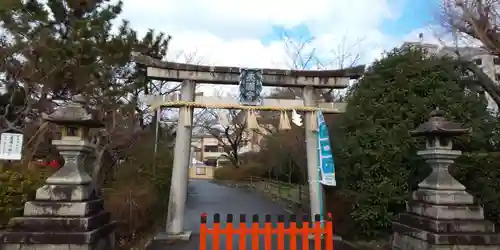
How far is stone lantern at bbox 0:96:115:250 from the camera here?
648 centimetres

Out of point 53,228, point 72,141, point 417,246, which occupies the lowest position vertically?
point 417,246

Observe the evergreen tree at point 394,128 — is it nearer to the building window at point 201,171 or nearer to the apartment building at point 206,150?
the building window at point 201,171

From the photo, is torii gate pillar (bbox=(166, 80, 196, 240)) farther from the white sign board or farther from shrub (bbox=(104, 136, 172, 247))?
the white sign board

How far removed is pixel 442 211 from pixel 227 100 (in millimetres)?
6106

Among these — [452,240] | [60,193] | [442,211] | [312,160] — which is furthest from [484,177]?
[60,193]

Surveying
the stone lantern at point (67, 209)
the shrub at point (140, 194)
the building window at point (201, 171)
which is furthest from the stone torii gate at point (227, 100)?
the building window at point (201, 171)

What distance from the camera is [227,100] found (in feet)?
34.7

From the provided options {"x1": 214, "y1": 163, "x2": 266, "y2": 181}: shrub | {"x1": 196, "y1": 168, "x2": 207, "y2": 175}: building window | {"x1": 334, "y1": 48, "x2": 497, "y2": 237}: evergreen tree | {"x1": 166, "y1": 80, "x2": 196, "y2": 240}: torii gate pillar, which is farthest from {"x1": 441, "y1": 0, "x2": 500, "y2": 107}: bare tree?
{"x1": 196, "y1": 168, "x2": 207, "y2": 175}: building window

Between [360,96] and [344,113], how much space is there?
708mm

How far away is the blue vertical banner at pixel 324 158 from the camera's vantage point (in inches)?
398

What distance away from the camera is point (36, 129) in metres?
13.6

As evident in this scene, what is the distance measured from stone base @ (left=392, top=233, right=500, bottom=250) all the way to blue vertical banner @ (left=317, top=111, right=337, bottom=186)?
238 cm

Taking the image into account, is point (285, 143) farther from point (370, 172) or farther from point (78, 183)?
point (78, 183)

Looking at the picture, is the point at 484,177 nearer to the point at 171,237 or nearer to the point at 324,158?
the point at 324,158
